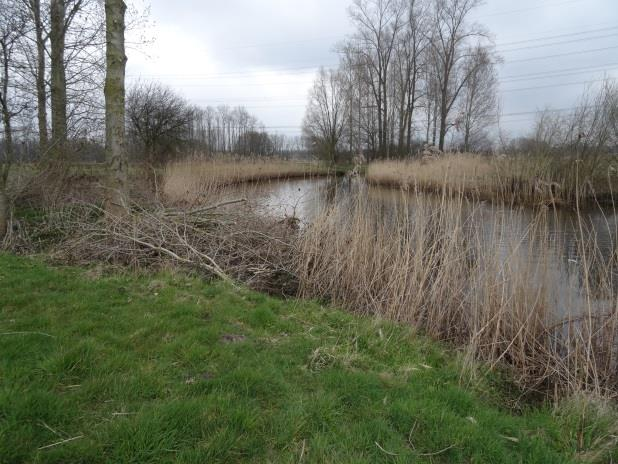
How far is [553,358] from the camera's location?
290 cm

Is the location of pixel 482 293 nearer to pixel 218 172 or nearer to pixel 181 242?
pixel 181 242

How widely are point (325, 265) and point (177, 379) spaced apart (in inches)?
114

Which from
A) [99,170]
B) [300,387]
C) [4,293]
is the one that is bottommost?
[300,387]

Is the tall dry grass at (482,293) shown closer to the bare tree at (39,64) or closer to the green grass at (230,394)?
the green grass at (230,394)

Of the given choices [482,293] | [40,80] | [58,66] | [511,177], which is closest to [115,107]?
[40,80]

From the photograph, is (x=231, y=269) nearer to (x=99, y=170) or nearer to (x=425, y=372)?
(x=425, y=372)

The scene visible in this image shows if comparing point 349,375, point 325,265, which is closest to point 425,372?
Result: point 349,375

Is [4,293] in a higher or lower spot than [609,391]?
higher

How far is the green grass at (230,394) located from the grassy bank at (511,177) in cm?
195

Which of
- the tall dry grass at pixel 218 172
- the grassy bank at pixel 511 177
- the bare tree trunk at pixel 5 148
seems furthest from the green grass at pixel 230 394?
the tall dry grass at pixel 218 172

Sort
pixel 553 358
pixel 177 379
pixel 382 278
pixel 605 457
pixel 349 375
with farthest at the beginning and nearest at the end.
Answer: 1. pixel 382 278
2. pixel 553 358
3. pixel 349 375
4. pixel 177 379
5. pixel 605 457

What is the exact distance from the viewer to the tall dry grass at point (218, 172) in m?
8.61

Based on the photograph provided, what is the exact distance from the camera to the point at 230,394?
191cm

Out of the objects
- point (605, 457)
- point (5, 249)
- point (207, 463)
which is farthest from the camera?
point (5, 249)
